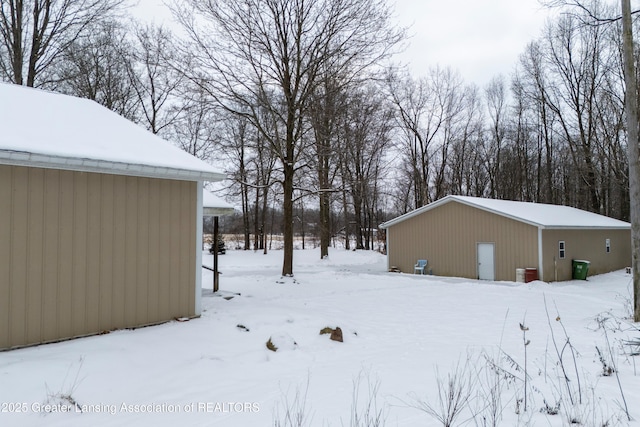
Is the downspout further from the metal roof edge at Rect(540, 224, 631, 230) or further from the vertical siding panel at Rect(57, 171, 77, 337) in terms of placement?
the vertical siding panel at Rect(57, 171, 77, 337)

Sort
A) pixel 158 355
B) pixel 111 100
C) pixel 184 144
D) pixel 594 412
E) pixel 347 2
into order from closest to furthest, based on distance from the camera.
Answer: pixel 594 412 < pixel 158 355 < pixel 347 2 < pixel 111 100 < pixel 184 144

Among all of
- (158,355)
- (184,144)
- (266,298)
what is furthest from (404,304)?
(184,144)

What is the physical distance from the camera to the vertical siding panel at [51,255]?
529 cm

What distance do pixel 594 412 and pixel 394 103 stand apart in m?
29.3

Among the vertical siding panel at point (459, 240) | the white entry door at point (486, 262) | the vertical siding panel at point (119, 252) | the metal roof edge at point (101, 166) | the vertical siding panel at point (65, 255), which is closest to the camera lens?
the metal roof edge at point (101, 166)

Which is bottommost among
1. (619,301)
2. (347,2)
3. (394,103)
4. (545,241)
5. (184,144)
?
(619,301)

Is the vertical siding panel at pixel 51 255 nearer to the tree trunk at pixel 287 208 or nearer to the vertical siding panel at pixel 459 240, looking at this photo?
the tree trunk at pixel 287 208

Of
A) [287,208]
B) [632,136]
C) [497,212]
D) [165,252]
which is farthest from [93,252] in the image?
[497,212]

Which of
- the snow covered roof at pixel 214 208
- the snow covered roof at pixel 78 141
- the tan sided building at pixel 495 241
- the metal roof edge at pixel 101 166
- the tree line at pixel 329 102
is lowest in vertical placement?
the tan sided building at pixel 495 241

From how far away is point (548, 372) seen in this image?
4680mm

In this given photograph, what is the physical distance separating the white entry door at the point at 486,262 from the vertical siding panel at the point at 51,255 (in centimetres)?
1568

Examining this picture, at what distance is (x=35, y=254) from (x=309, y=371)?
3.84 meters

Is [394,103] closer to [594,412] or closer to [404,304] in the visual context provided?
[404,304]

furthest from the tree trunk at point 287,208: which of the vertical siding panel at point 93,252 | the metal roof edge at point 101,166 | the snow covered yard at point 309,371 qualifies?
the vertical siding panel at point 93,252
